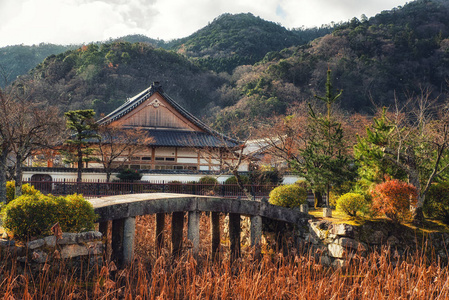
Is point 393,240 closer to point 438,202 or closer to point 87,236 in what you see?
point 438,202

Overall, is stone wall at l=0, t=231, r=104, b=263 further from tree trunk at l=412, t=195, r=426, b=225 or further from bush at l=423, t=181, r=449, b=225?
bush at l=423, t=181, r=449, b=225

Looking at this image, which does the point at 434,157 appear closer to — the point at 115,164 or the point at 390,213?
the point at 390,213

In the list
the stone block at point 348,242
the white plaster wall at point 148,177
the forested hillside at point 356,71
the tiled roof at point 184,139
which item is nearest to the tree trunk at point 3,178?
the stone block at point 348,242

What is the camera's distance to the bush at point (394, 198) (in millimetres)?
12703

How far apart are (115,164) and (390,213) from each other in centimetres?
2146

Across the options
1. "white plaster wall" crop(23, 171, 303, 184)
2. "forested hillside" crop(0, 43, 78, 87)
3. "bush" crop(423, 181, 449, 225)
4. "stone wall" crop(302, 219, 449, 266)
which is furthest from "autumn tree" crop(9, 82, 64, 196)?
"forested hillside" crop(0, 43, 78, 87)

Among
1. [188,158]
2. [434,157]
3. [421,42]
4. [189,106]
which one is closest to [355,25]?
[421,42]

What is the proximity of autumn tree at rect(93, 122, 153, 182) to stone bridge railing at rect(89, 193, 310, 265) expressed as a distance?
14870 mm

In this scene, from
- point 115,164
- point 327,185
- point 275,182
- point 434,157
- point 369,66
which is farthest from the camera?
point 369,66

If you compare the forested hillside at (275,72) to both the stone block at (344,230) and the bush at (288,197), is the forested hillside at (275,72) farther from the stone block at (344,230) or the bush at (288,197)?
the stone block at (344,230)

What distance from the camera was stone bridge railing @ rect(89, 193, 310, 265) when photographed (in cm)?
1045

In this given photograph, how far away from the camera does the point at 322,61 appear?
5822cm

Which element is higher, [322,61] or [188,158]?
[322,61]

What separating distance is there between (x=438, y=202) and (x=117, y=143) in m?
20.4
